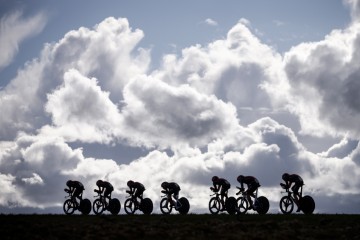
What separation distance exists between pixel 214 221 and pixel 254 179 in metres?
8.57

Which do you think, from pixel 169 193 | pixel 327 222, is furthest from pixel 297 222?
pixel 169 193

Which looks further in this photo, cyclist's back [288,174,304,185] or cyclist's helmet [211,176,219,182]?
cyclist's helmet [211,176,219,182]

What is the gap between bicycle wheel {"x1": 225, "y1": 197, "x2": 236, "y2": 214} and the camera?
107 feet

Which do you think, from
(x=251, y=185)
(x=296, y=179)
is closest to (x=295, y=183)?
(x=296, y=179)

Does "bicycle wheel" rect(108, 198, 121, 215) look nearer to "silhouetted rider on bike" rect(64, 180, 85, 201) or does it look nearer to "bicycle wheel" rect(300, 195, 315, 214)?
"silhouetted rider on bike" rect(64, 180, 85, 201)

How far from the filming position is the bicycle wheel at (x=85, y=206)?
34.6m

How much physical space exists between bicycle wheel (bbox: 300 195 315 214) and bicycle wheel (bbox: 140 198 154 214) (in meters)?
10.1

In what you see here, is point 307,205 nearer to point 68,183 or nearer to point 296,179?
point 296,179

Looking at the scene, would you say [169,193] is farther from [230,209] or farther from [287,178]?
[287,178]

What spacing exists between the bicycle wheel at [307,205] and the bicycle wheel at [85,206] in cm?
1415

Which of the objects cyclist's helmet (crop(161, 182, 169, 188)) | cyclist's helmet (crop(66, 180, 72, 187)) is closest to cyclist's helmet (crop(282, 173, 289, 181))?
cyclist's helmet (crop(161, 182, 169, 188))

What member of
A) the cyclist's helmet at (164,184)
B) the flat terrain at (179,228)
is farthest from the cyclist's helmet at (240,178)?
the flat terrain at (179,228)

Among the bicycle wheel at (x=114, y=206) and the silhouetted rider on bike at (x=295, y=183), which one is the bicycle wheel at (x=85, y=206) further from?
the silhouetted rider on bike at (x=295, y=183)

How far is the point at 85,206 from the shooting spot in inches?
1367
